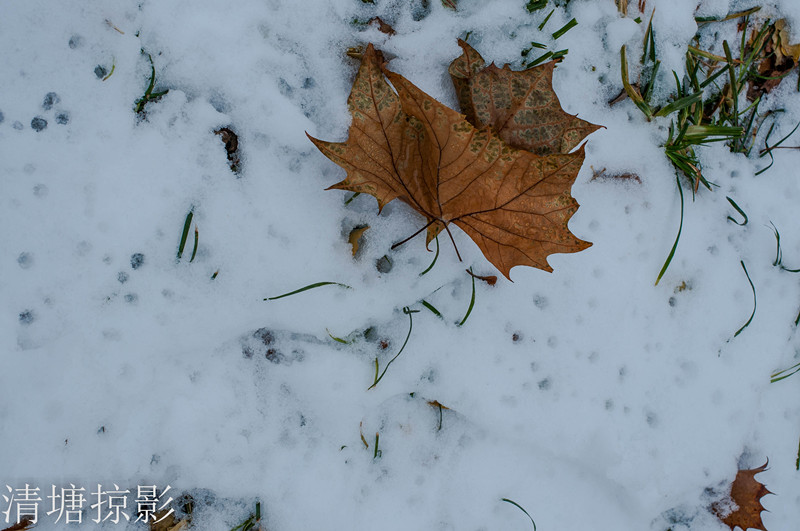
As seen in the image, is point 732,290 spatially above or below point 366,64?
below

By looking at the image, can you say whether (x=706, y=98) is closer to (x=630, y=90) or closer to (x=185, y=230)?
(x=630, y=90)

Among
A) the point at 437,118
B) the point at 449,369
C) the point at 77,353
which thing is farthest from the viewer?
the point at 449,369

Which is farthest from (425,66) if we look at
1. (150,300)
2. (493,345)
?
(150,300)

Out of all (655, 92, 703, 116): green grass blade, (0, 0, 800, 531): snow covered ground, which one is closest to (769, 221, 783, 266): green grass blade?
(0, 0, 800, 531): snow covered ground

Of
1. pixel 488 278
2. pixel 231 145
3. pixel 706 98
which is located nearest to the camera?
pixel 231 145

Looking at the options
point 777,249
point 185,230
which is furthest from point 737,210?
point 185,230

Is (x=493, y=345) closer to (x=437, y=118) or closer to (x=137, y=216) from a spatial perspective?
(x=437, y=118)

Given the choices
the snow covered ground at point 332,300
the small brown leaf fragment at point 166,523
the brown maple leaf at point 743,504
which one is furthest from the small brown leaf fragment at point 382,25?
the brown maple leaf at point 743,504
